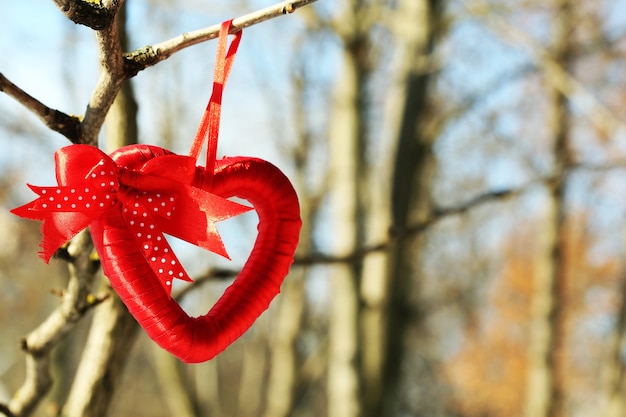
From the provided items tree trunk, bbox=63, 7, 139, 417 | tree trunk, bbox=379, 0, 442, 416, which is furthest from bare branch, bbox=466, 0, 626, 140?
tree trunk, bbox=63, 7, 139, 417

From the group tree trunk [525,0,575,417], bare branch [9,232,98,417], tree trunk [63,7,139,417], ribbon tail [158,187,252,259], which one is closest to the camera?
ribbon tail [158,187,252,259]

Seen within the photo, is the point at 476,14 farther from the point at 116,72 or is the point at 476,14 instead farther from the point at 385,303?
the point at 116,72

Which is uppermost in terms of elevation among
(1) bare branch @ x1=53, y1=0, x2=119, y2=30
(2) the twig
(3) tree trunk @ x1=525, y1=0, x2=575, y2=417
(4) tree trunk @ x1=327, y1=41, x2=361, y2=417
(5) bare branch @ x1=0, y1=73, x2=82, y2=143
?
(3) tree trunk @ x1=525, y1=0, x2=575, y2=417

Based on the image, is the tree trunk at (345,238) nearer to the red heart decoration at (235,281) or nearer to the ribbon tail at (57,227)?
the red heart decoration at (235,281)

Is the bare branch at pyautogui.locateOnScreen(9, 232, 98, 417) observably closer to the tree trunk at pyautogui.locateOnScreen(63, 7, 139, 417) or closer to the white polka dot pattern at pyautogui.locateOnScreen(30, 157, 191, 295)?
the tree trunk at pyautogui.locateOnScreen(63, 7, 139, 417)

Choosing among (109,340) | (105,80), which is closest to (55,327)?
(109,340)

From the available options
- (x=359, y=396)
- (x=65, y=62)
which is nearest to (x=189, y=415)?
(x=359, y=396)

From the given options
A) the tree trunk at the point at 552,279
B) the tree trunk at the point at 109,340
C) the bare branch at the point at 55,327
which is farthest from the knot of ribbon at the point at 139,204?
the tree trunk at the point at 552,279

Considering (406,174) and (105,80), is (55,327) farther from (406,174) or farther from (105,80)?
(406,174)
